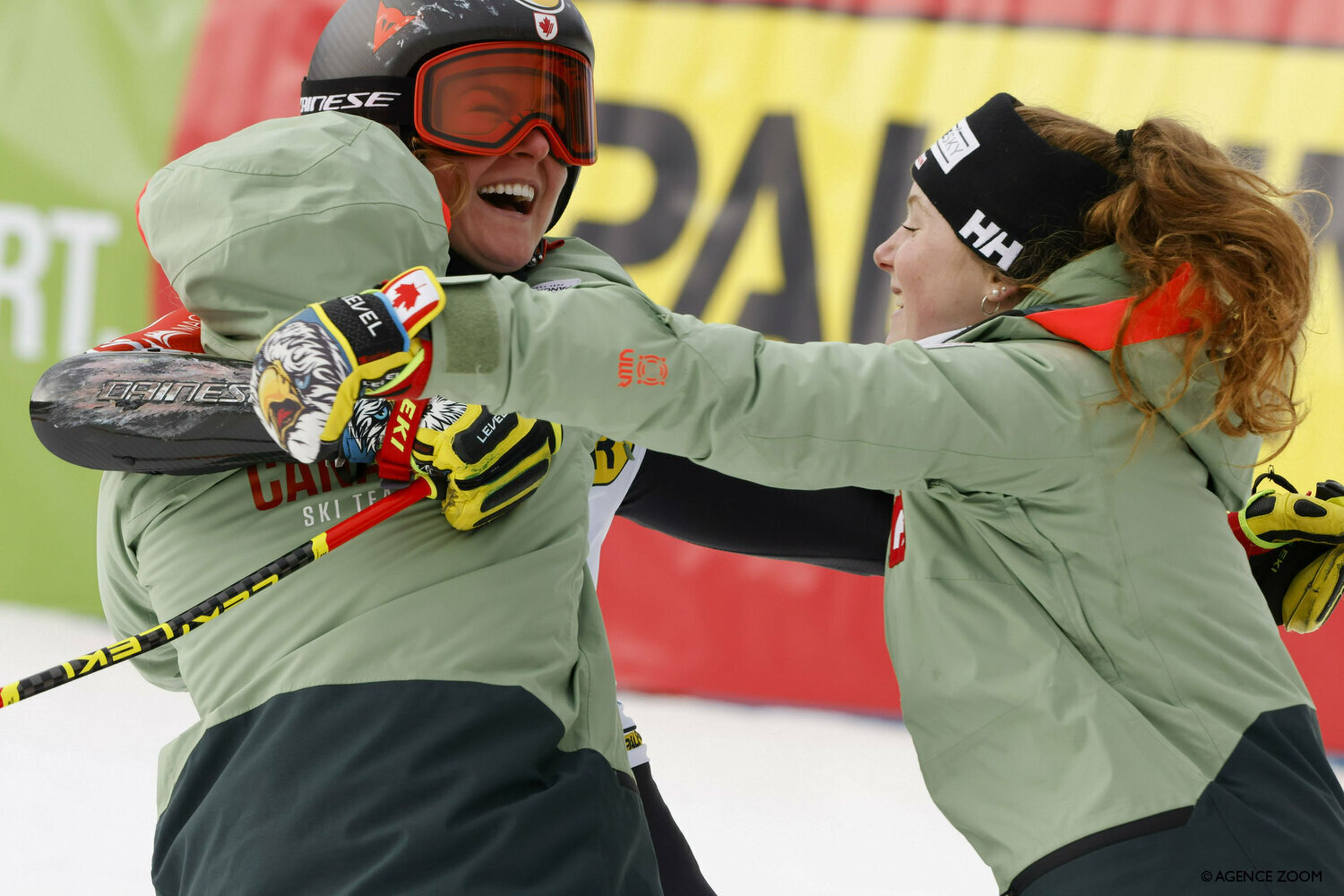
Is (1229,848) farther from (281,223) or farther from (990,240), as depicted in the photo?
(281,223)

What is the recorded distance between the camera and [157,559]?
1.38m

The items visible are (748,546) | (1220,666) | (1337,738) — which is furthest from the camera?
(1337,738)

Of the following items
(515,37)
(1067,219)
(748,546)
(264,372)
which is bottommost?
(748,546)

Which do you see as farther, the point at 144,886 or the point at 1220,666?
the point at 144,886

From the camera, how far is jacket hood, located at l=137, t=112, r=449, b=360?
1250mm

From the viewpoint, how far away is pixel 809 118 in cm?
403

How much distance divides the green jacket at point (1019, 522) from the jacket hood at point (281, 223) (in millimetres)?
271

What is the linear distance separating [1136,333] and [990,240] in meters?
0.31

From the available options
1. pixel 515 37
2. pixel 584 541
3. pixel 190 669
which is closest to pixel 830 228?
pixel 515 37

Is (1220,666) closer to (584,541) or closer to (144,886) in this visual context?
(584,541)

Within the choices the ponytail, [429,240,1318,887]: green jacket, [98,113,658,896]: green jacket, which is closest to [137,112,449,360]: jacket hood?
[98,113,658,896]: green jacket

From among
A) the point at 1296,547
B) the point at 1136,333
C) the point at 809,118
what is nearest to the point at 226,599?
the point at 1136,333

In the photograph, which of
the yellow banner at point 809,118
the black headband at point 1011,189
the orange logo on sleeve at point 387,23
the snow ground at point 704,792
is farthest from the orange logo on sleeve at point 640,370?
the yellow banner at point 809,118

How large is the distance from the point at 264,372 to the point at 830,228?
3170 millimetres
